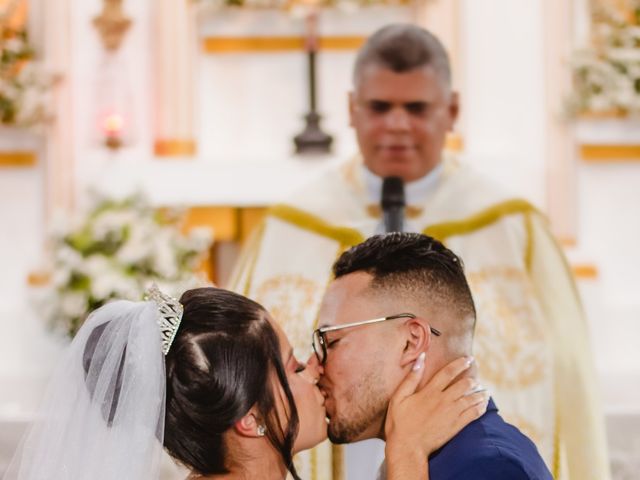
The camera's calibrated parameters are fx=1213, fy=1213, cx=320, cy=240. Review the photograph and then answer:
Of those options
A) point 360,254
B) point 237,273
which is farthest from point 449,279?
point 237,273

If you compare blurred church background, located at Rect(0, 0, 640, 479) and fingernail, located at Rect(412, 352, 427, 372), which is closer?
fingernail, located at Rect(412, 352, 427, 372)

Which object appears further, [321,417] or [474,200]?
[474,200]

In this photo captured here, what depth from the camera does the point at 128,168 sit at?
7.78 metres

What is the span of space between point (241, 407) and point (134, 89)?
5513mm

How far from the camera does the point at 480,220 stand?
4.52 m

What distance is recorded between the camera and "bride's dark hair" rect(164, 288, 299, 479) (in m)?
2.79

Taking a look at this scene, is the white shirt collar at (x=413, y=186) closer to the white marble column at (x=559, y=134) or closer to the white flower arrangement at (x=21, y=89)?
the white marble column at (x=559, y=134)

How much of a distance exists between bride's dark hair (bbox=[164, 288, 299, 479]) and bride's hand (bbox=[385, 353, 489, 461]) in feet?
0.82

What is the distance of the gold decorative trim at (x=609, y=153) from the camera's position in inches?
321

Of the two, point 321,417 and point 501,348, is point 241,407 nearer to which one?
point 321,417

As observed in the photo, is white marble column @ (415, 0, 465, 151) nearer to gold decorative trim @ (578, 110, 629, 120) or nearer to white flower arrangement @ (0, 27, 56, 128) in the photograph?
gold decorative trim @ (578, 110, 629, 120)

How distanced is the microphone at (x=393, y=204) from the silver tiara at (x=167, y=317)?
1381 mm

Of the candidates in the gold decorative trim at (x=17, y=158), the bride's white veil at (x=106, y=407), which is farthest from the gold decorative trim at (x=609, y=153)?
the bride's white veil at (x=106, y=407)

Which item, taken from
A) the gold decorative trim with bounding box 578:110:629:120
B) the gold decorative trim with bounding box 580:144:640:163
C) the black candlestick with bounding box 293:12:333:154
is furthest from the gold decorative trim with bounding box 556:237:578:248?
the black candlestick with bounding box 293:12:333:154
